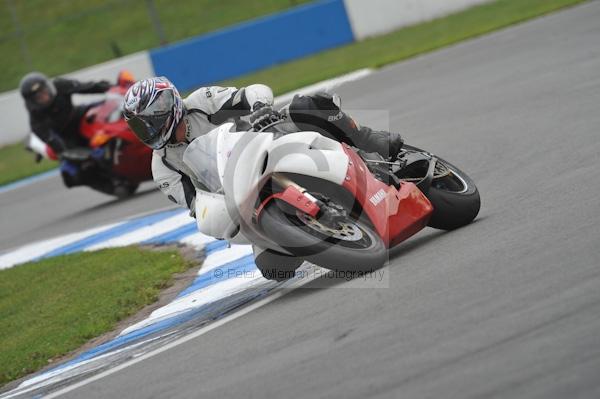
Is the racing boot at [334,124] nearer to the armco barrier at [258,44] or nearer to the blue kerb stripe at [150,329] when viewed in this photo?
the blue kerb stripe at [150,329]

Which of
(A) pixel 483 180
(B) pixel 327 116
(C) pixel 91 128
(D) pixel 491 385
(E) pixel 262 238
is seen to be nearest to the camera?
(D) pixel 491 385

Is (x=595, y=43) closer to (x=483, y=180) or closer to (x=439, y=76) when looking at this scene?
(x=439, y=76)

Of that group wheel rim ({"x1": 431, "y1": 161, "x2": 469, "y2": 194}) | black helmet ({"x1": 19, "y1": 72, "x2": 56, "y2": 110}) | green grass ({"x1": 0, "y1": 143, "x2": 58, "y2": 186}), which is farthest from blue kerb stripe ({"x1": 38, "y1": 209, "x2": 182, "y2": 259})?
green grass ({"x1": 0, "y1": 143, "x2": 58, "y2": 186})

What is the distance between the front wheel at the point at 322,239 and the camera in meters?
6.17

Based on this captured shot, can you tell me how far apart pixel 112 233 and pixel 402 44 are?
31.0 feet

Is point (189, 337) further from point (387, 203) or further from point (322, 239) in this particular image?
point (387, 203)

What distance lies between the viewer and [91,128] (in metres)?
14.7

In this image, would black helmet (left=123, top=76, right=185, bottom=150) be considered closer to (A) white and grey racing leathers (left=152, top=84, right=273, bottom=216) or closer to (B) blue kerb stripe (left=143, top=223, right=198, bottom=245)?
(A) white and grey racing leathers (left=152, top=84, right=273, bottom=216)

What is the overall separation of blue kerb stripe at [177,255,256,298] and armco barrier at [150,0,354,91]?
582 inches

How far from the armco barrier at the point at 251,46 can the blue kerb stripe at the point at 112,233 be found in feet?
35.7

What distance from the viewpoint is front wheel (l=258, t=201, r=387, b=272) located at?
20.2 feet

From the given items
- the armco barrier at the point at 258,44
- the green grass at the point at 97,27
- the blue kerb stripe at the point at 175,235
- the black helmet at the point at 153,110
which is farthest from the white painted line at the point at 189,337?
the green grass at the point at 97,27

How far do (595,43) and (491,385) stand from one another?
1000cm

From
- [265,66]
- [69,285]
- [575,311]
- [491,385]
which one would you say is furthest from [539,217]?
[265,66]
